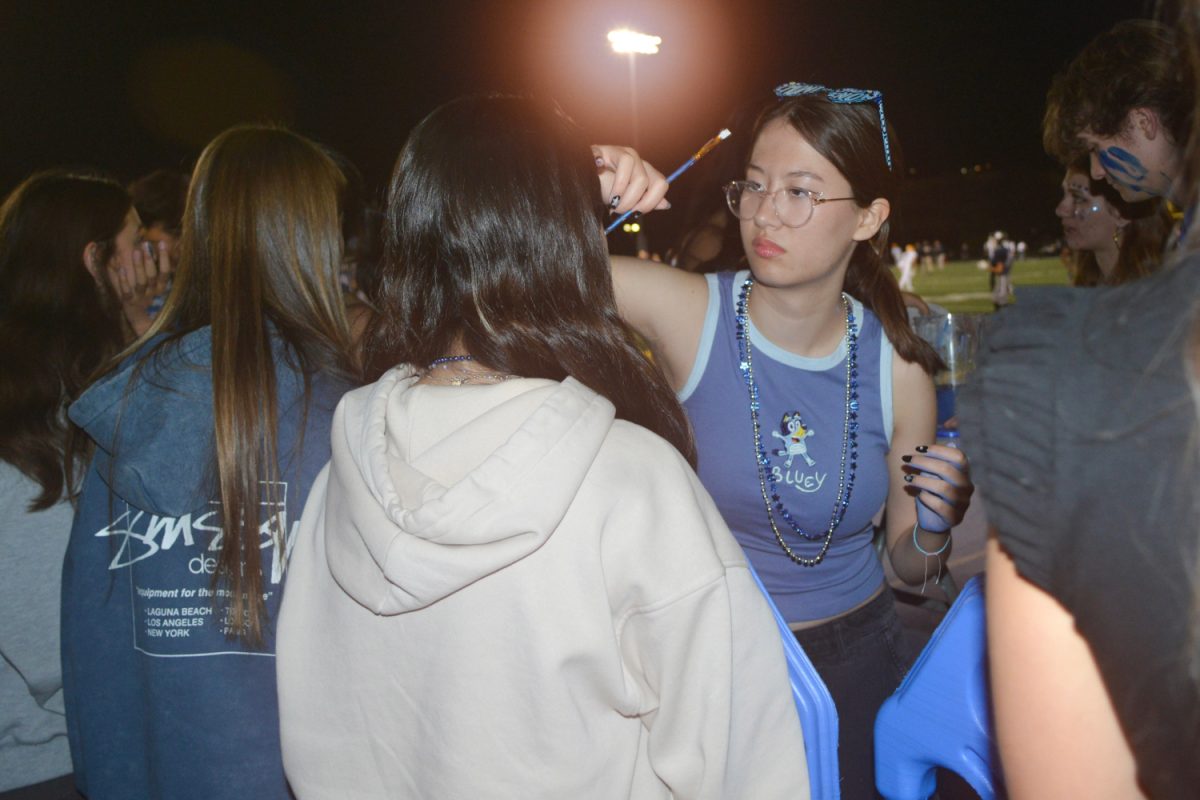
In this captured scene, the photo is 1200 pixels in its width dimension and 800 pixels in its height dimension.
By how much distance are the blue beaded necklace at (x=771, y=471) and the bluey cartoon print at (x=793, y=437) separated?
0.06 m

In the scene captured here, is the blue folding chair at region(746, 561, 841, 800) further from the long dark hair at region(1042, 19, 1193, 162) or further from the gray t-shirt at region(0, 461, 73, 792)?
the gray t-shirt at region(0, 461, 73, 792)

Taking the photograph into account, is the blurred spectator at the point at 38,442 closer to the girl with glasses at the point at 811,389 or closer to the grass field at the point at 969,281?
the girl with glasses at the point at 811,389

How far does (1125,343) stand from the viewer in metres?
0.60

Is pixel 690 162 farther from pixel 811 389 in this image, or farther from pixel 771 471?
pixel 771 471

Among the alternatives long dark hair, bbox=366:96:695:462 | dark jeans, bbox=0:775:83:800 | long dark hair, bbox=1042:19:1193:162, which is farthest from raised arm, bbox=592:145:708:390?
dark jeans, bbox=0:775:83:800

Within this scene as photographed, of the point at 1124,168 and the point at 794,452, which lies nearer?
the point at 794,452

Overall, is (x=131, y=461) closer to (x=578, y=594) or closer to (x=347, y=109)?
(x=578, y=594)

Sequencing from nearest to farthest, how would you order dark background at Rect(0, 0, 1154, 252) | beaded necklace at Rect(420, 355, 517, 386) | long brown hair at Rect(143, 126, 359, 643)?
beaded necklace at Rect(420, 355, 517, 386), long brown hair at Rect(143, 126, 359, 643), dark background at Rect(0, 0, 1154, 252)

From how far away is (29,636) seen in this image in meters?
2.08

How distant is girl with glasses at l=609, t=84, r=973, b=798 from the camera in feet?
7.07

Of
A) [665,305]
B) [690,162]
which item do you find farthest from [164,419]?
[690,162]

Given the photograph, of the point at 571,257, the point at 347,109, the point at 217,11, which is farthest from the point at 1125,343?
the point at 347,109

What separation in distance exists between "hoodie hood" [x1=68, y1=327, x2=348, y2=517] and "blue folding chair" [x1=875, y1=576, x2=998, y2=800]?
1318mm

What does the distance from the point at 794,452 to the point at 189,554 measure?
155 centimetres
